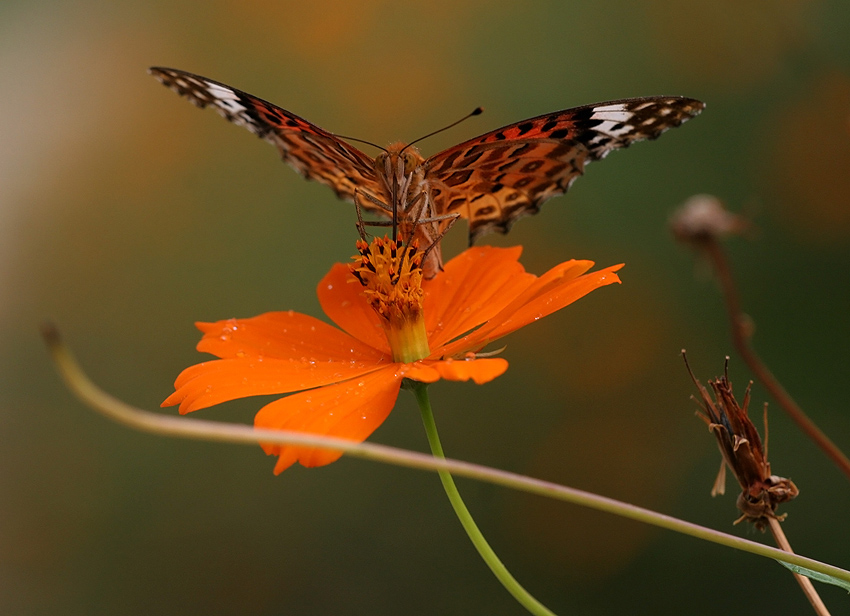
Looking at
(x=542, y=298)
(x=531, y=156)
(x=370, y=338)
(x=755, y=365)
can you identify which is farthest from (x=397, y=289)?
(x=755, y=365)

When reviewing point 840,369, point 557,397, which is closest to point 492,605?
point 557,397

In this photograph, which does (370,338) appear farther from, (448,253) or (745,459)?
(448,253)

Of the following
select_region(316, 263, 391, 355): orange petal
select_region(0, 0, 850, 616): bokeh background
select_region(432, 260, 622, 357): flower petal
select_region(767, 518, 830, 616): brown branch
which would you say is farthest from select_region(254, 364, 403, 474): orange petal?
select_region(0, 0, 850, 616): bokeh background

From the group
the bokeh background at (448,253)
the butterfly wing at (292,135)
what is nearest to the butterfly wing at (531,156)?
the butterfly wing at (292,135)

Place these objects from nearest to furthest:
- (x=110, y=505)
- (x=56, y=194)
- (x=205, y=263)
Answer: (x=110, y=505), (x=205, y=263), (x=56, y=194)

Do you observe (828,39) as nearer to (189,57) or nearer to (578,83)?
(578,83)
